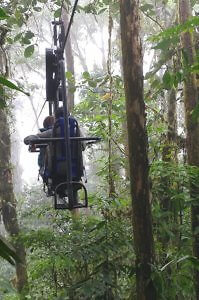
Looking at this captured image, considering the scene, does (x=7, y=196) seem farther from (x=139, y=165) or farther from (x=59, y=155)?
(x=139, y=165)

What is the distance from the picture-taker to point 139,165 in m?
3.00

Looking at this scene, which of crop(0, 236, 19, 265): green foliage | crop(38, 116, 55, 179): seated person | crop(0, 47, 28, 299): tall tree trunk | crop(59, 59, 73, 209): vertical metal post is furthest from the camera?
crop(0, 47, 28, 299): tall tree trunk

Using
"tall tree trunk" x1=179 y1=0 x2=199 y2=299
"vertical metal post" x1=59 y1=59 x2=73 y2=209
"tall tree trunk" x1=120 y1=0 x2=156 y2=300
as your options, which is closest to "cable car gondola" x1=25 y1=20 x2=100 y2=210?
"vertical metal post" x1=59 y1=59 x2=73 y2=209

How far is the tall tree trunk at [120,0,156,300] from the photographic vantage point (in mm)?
2992

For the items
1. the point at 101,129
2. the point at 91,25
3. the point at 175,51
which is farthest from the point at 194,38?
the point at 91,25

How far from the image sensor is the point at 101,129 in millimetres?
4695

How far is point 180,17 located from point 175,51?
1.15 feet

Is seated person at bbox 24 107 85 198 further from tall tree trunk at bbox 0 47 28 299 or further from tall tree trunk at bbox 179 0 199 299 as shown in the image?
tall tree trunk at bbox 0 47 28 299

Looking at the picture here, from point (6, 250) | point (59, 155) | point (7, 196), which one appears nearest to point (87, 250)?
point (59, 155)

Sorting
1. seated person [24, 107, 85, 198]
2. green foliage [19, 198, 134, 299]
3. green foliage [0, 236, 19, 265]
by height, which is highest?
seated person [24, 107, 85, 198]

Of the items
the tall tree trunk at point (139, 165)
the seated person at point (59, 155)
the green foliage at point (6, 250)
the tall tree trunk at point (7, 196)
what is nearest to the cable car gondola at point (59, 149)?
the seated person at point (59, 155)

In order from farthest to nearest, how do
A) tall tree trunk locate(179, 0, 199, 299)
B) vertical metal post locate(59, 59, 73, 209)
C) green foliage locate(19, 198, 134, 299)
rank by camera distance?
tall tree trunk locate(179, 0, 199, 299) → green foliage locate(19, 198, 134, 299) → vertical metal post locate(59, 59, 73, 209)

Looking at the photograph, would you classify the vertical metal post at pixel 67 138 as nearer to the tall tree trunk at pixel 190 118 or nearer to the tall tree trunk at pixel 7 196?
the tall tree trunk at pixel 190 118

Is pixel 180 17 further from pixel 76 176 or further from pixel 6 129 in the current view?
pixel 6 129
